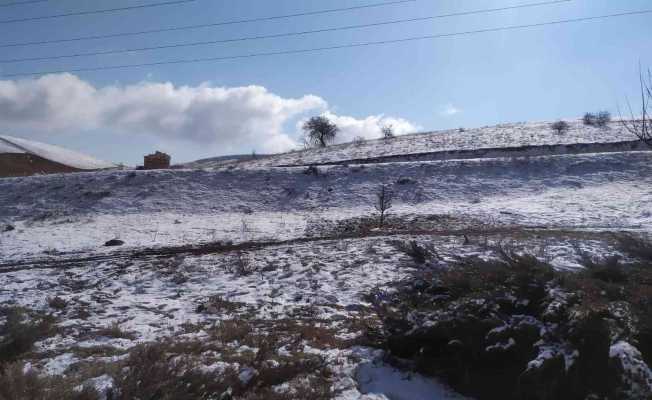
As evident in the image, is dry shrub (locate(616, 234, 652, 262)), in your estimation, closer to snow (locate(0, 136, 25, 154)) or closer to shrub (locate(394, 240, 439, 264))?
shrub (locate(394, 240, 439, 264))

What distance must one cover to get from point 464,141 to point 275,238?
918 inches

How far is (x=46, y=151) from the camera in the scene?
5716 cm

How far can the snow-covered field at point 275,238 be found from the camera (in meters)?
6.34

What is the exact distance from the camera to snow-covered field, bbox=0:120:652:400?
634 cm

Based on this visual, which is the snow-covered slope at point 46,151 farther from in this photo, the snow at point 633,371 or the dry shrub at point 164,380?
the snow at point 633,371

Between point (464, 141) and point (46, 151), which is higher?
point (46, 151)

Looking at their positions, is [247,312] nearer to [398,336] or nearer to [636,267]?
[398,336]

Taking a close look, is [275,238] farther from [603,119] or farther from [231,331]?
[603,119]

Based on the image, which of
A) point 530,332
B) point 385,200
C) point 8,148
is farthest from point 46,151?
point 530,332

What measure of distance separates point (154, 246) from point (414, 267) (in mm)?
8721

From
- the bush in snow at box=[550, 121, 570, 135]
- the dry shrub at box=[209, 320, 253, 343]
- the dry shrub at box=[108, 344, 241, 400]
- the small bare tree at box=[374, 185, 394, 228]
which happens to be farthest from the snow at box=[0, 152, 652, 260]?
the bush in snow at box=[550, 121, 570, 135]

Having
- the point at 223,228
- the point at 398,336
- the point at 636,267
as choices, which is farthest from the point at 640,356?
the point at 223,228

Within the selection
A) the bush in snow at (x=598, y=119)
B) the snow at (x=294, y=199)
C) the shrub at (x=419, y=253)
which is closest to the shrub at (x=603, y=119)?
the bush in snow at (x=598, y=119)

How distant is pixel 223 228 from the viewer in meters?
16.8
